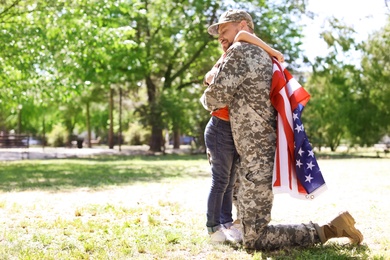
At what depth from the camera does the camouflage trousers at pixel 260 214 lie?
469 cm

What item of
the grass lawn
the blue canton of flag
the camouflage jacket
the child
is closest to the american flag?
the blue canton of flag

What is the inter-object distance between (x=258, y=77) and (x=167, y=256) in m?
1.82

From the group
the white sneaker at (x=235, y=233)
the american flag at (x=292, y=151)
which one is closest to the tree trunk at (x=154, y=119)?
the white sneaker at (x=235, y=233)

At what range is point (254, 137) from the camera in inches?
187

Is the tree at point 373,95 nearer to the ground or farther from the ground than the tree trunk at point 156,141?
farther from the ground

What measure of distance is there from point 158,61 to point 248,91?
87.1 feet

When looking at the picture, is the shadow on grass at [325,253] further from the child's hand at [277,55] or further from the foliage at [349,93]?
the foliage at [349,93]

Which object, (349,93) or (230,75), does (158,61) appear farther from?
(230,75)

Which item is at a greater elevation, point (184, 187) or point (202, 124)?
point (202, 124)

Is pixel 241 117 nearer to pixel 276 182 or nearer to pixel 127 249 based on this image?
pixel 276 182

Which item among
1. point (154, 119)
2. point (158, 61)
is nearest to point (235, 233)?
point (154, 119)

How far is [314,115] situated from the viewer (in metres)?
38.7

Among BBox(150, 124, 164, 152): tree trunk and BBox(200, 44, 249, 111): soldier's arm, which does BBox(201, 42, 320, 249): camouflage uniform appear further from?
BBox(150, 124, 164, 152): tree trunk

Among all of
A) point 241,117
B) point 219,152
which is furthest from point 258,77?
point 219,152
